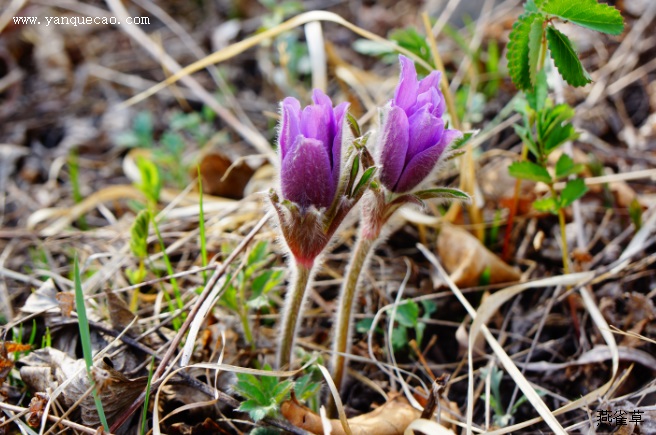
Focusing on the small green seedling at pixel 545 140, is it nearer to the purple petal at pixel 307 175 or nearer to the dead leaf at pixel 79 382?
the purple petal at pixel 307 175

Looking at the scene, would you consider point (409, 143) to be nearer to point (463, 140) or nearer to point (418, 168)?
point (418, 168)

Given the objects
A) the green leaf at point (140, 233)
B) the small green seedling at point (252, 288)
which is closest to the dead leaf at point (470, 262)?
the small green seedling at point (252, 288)

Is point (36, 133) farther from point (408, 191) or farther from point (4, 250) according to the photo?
point (408, 191)

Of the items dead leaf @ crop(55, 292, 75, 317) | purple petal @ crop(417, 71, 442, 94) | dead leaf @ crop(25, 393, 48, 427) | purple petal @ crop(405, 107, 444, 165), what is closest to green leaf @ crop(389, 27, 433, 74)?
purple petal @ crop(417, 71, 442, 94)

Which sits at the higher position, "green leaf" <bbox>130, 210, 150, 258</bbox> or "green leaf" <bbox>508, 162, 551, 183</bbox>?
"green leaf" <bbox>508, 162, 551, 183</bbox>

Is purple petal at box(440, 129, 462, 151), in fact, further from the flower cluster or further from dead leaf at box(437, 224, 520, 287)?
dead leaf at box(437, 224, 520, 287)

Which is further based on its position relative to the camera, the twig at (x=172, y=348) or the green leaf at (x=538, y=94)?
the green leaf at (x=538, y=94)

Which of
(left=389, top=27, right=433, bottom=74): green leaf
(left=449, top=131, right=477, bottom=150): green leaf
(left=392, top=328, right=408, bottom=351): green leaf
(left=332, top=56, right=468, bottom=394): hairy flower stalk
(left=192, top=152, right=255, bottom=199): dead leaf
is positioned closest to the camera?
(left=332, top=56, right=468, bottom=394): hairy flower stalk
